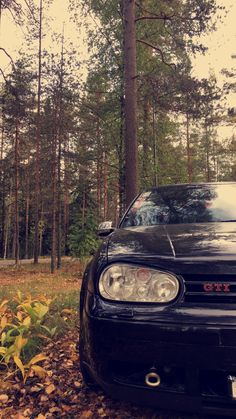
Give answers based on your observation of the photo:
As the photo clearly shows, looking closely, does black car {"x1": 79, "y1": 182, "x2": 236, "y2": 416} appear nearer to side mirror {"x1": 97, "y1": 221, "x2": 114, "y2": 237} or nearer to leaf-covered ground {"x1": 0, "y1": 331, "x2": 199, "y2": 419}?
leaf-covered ground {"x1": 0, "y1": 331, "x2": 199, "y2": 419}

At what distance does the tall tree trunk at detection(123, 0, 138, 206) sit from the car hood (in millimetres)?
6514

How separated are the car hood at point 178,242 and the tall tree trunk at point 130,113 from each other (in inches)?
256

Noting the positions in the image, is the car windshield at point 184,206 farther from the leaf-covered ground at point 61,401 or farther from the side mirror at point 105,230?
the leaf-covered ground at point 61,401

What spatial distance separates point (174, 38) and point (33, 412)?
34.8ft

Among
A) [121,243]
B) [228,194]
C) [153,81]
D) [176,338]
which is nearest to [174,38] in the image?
[153,81]

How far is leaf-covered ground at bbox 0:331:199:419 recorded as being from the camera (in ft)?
8.46

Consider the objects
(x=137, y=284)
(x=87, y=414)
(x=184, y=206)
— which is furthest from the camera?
(x=184, y=206)

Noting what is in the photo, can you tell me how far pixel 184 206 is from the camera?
12.0 feet

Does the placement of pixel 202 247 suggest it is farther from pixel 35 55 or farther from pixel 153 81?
pixel 35 55

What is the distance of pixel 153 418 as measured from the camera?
2.43 meters

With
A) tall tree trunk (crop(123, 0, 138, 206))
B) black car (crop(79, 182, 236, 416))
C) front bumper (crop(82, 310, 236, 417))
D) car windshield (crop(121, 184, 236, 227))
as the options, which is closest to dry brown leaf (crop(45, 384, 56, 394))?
black car (crop(79, 182, 236, 416))

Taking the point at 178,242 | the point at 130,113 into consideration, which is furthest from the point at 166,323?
the point at 130,113

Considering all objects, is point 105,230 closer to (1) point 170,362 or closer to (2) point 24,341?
(2) point 24,341

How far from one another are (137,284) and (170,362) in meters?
0.45
